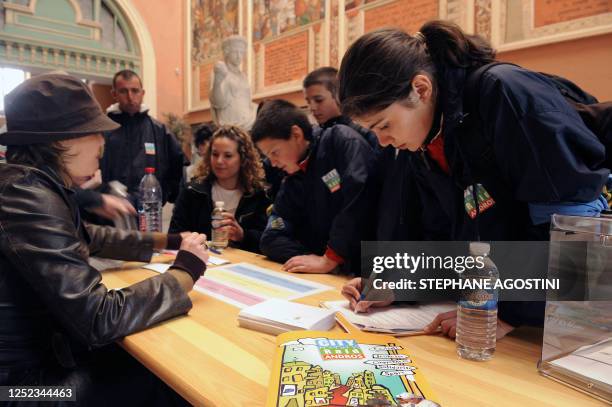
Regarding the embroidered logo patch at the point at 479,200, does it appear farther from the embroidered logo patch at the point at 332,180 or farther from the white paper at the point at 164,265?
the white paper at the point at 164,265

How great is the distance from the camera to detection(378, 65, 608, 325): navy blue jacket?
84 cm

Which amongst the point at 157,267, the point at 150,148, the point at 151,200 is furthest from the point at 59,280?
the point at 150,148

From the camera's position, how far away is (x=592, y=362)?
801 mm

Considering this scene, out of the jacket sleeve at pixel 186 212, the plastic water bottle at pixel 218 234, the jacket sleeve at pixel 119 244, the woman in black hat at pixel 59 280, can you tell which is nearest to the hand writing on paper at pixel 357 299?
the woman in black hat at pixel 59 280

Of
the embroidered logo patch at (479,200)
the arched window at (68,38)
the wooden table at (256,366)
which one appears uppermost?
the arched window at (68,38)

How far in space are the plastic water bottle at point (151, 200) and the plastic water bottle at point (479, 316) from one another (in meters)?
2.40

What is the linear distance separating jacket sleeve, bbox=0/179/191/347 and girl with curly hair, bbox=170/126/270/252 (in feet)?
4.72

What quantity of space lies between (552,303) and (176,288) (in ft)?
2.97

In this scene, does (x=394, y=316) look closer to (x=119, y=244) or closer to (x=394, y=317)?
(x=394, y=317)

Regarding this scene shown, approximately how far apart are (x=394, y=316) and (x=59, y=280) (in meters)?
0.82

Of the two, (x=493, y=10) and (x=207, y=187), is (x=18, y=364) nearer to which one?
(x=207, y=187)

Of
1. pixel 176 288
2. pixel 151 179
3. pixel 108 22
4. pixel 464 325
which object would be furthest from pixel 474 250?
pixel 108 22

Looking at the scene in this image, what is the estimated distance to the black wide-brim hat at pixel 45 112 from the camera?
1.13m

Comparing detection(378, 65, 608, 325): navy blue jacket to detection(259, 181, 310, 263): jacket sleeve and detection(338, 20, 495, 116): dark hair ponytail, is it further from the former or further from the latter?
detection(259, 181, 310, 263): jacket sleeve
